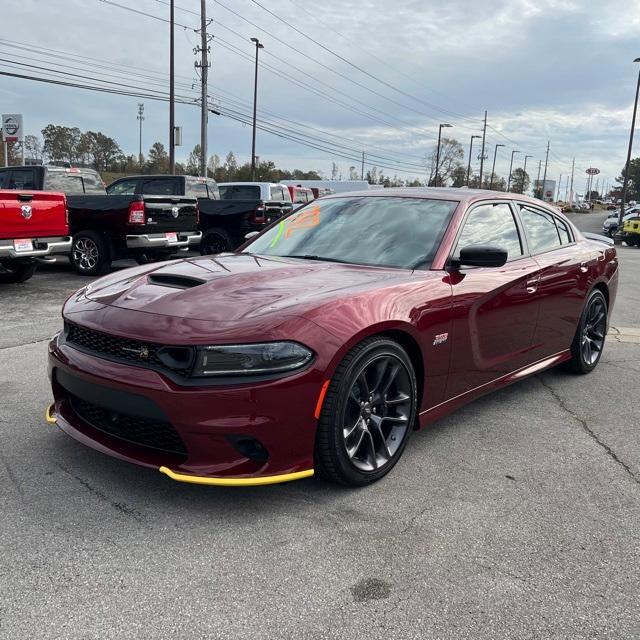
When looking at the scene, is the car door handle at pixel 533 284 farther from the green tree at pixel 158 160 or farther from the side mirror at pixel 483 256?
the green tree at pixel 158 160

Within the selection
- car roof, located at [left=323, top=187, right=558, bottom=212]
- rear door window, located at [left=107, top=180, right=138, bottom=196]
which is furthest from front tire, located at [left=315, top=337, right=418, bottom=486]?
rear door window, located at [left=107, top=180, right=138, bottom=196]

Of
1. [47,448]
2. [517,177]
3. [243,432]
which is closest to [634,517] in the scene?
[243,432]

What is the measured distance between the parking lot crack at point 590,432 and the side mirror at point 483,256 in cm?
134

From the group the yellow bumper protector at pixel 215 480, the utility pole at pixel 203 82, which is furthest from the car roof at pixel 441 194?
the utility pole at pixel 203 82

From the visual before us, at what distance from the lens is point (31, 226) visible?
8.40 m

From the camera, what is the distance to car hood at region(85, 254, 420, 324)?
2.77 meters

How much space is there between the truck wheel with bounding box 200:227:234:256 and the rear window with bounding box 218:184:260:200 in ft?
10.8

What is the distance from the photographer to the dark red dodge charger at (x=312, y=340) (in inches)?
101

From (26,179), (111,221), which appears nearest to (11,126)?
(26,179)

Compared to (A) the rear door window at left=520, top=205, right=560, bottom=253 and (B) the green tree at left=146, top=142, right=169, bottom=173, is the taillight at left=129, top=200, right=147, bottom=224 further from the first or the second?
(B) the green tree at left=146, top=142, right=169, bottom=173

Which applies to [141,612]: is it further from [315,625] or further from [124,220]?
[124,220]

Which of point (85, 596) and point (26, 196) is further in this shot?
point (26, 196)

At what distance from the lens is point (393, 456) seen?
3176mm

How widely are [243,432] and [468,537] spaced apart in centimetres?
107
